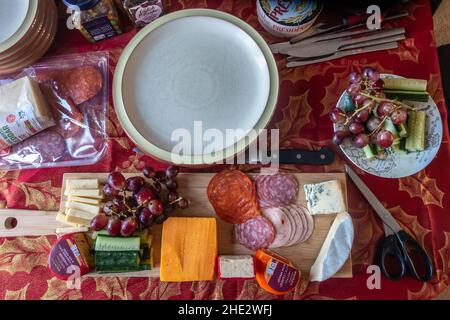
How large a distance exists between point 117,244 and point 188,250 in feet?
0.36

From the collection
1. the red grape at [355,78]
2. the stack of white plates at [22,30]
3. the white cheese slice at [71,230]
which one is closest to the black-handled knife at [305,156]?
the red grape at [355,78]

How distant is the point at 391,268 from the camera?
0.67m

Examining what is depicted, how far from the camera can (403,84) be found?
688mm

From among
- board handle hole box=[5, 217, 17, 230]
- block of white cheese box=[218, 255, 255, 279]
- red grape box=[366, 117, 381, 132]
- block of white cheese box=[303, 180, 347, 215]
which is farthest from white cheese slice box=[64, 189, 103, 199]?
red grape box=[366, 117, 381, 132]

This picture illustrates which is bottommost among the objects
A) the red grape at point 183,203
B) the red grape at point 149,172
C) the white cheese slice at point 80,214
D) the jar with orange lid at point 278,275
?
the jar with orange lid at point 278,275

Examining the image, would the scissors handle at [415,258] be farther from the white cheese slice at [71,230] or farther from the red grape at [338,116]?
the white cheese slice at [71,230]

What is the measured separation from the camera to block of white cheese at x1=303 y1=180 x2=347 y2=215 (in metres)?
0.66

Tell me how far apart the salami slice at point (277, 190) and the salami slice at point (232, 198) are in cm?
2

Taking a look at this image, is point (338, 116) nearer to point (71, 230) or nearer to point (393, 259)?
point (393, 259)

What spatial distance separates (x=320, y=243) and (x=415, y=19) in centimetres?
46

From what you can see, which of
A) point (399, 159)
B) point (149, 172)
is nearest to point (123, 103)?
point (149, 172)

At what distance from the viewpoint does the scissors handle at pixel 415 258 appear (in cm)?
64
